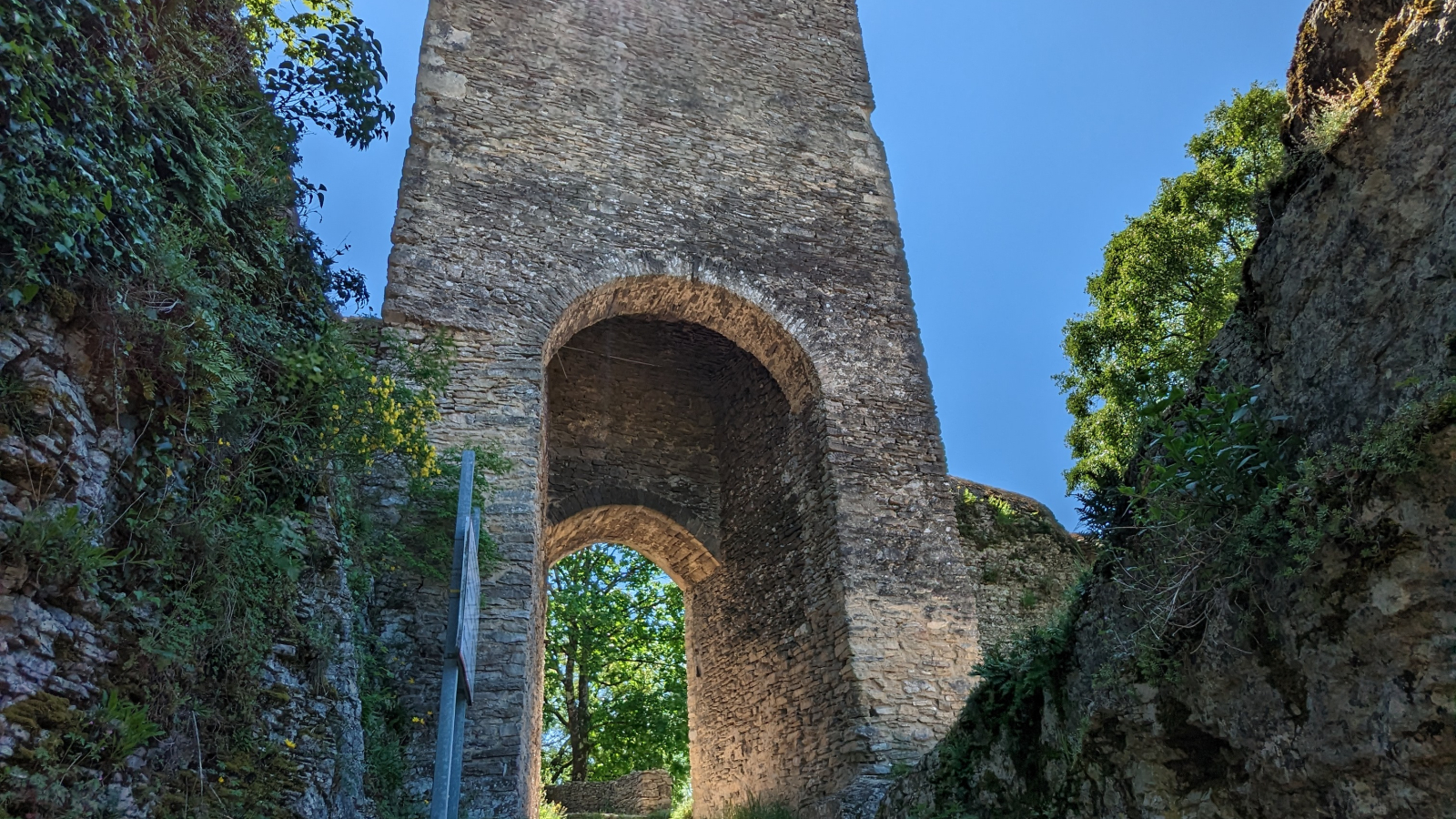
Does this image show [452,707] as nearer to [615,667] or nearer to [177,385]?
[177,385]

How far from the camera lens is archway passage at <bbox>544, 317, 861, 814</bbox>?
798cm

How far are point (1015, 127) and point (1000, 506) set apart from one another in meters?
159

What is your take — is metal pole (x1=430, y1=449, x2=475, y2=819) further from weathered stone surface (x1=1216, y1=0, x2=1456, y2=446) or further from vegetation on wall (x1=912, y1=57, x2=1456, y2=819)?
weathered stone surface (x1=1216, y1=0, x2=1456, y2=446)

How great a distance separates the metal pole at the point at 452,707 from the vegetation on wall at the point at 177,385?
61 cm

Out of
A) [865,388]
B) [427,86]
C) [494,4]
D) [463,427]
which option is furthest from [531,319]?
[494,4]

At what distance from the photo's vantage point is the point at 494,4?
916cm

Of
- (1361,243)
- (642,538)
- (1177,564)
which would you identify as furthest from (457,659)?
(642,538)

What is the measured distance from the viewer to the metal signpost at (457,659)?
4203 millimetres

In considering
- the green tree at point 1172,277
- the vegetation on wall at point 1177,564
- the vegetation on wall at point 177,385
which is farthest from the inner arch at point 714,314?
the green tree at point 1172,277

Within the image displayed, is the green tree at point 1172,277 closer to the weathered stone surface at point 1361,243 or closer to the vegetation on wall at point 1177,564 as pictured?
the vegetation on wall at point 1177,564

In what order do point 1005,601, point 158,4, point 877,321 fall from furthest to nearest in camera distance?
point 1005,601
point 877,321
point 158,4

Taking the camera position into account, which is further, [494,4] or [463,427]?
[494,4]

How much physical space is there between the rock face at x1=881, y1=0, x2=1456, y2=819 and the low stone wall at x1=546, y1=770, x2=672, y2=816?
932cm

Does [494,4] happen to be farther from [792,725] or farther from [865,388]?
[792,725]
